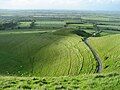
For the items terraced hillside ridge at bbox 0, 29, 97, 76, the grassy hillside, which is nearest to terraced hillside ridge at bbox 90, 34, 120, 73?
terraced hillside ridge at bbox 0, 29, 97, 76

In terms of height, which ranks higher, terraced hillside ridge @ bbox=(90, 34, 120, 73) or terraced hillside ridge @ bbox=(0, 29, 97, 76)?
terraced hillside ridge @ bbox=(90, 34, 120, 73)

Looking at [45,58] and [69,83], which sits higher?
[69,83]

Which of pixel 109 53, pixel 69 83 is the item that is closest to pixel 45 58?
pixel 109 53

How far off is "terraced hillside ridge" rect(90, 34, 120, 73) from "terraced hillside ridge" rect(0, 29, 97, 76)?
4047 millimetres

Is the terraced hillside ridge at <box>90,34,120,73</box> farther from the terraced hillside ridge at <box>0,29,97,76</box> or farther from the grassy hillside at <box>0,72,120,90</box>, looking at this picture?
the grassy hillside at <box>0,72,120,90</box>

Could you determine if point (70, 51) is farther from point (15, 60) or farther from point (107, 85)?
point (107, 85)

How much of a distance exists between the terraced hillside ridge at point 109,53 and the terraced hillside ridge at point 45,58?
4047 mm

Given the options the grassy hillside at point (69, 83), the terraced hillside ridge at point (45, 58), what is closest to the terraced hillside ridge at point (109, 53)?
the terraced hillside ridge at point (45, 58)

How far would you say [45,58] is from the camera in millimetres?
101188

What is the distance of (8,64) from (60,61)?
737 inches

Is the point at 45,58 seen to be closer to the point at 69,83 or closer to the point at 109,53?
the point at 109,53

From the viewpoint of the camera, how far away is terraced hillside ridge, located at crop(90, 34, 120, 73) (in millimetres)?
78662

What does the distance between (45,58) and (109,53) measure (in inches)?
928

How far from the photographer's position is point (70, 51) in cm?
10650
